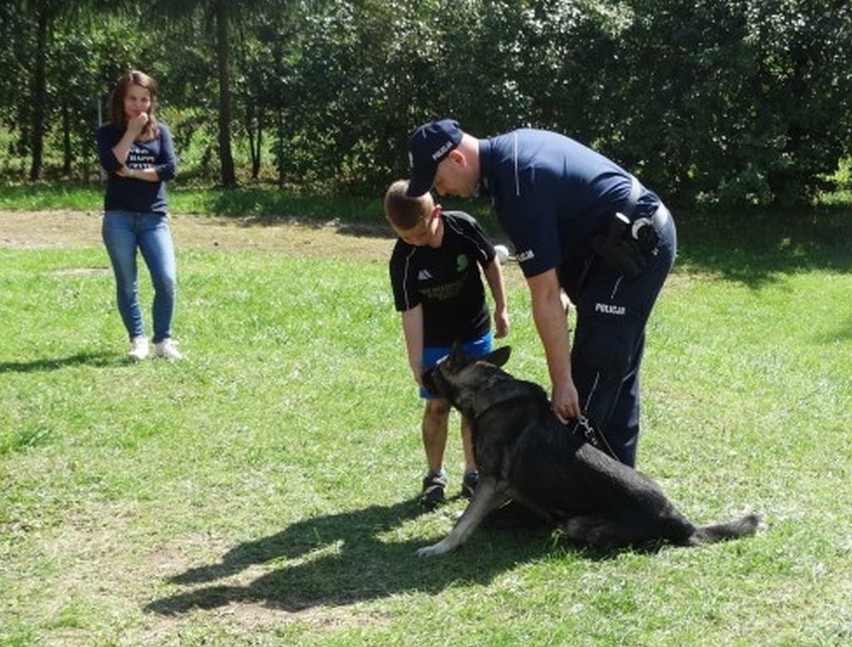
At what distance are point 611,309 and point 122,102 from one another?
13.9 feet

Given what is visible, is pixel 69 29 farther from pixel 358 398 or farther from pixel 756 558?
pixel 756 558

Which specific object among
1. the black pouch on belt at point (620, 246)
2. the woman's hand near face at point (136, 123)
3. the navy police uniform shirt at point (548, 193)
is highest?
the woman's hand near face at point (136, 123)

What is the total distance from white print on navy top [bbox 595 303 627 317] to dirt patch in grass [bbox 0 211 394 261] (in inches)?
368

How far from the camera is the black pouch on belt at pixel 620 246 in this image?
4781 mm

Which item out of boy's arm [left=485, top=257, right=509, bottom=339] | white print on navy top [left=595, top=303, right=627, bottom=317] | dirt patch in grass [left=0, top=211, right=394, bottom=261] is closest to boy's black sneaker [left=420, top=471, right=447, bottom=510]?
boy's arm [left=485, top=257, right=509, bottom=339]

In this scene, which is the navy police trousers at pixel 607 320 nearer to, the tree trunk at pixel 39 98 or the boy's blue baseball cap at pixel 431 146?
the boy's blue baseball cap at pixel 431 146

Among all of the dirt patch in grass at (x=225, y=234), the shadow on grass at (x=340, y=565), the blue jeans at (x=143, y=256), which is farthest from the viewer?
the dirt patch in grass at (x=225, y=234)

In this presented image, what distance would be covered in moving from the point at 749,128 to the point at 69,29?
12.0 metres

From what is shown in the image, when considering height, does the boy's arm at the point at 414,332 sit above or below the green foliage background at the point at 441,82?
below

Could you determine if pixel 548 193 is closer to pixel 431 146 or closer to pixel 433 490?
pixel 431 146

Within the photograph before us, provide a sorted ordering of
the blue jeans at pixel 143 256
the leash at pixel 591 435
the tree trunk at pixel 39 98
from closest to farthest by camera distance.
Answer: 1. the leash at pixel 591 435
2. the blue jeans at pixel 143 256
3. the tree trunk at pixel 39 98

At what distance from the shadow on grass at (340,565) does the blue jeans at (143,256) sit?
10.6 ft

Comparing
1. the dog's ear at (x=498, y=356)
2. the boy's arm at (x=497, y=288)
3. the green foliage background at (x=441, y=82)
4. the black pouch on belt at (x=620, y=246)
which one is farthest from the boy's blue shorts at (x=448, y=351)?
the green foliage background at (x=441, y=82)

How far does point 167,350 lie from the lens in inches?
323
